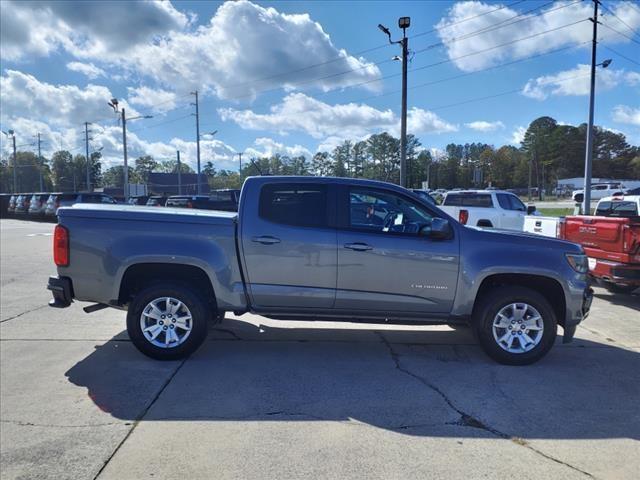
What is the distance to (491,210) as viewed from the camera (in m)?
15.7

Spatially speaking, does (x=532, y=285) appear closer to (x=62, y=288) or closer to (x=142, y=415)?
(x=142, y=415)

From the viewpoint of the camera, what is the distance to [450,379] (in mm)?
4633

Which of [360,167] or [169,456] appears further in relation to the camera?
[360,167]

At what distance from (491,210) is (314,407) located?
1320 cm

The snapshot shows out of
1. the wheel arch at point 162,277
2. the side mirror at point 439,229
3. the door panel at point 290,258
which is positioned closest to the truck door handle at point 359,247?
the door panel at point 290,258

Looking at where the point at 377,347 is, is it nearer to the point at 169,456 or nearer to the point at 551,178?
the point at 169,456

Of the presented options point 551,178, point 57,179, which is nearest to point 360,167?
point 551,178

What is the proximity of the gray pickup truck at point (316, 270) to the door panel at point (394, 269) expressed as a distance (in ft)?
0.03

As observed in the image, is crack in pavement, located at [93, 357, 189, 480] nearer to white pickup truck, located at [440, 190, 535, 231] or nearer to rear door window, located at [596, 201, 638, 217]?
rear door window, located at [596, 201, 638, 217]

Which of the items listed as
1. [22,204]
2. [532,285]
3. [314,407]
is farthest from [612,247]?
[22,204]

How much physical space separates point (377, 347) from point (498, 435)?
2.16 meters

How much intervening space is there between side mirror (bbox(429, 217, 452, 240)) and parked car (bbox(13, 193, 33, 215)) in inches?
1330

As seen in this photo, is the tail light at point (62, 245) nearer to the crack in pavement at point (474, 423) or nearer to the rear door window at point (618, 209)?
the crack in pavement at point (474, 423)

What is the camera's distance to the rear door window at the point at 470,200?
1602 centimetres
